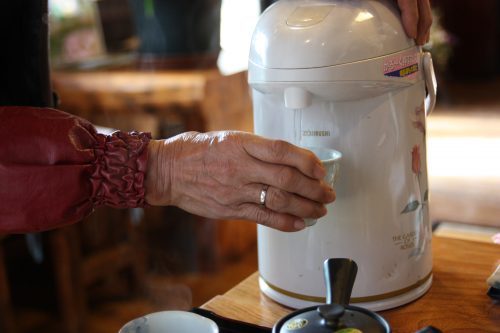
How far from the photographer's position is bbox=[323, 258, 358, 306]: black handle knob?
79 cm

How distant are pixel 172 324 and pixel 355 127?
0.37 meters

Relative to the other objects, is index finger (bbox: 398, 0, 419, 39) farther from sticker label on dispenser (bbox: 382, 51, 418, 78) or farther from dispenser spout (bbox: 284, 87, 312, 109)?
dispenser spout (bbox: 284, 87, 312, 109)

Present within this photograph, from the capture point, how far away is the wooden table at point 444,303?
94cm

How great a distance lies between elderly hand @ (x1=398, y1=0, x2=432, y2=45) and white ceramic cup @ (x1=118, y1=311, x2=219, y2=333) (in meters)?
0.49

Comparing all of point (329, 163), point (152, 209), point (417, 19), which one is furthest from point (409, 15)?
point (152, 209)

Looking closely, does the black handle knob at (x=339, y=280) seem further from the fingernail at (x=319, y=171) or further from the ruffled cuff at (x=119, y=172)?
the ruffled cuff at (x=119, y=172)

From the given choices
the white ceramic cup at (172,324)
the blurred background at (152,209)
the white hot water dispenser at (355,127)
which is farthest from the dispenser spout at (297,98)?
the blurred background at (152,209)

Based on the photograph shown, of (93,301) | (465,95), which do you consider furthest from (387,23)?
(465,95)

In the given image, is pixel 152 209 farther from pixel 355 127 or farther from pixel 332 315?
pixel 332 315

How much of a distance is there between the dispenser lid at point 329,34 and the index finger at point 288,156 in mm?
136

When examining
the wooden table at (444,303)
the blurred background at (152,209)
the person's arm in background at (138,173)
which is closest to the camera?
the person's arm in background at (138,173)

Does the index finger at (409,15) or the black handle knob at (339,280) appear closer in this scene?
the black handle knob at (339,280)

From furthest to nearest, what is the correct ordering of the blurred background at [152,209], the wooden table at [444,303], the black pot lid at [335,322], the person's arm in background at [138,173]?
1. the blurred background at [152,209]
2. the wooden table at [444,303]
3. the person's arm in background at [138,173]
4. the black pot lid at [335,322]

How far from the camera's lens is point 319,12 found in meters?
0.90
